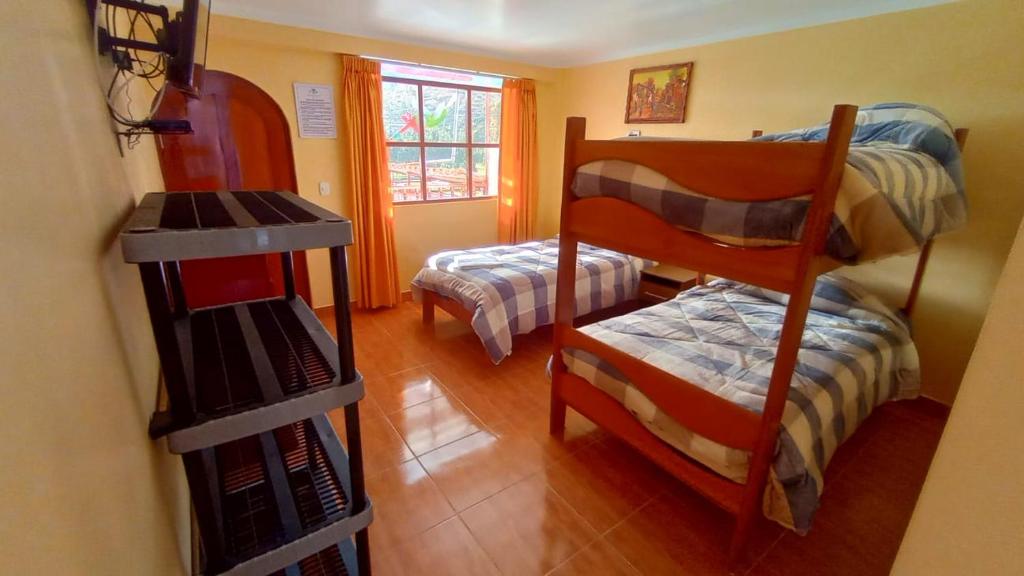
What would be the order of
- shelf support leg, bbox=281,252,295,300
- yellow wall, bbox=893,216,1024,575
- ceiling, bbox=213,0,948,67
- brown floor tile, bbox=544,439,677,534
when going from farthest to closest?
ceiling, bbox=213,0,948,67
brown floor tile, bbox=544,439,677,534
shelf support leg, bbox=281,252,295,300
yellow wall, bbox=893,216,1024,575

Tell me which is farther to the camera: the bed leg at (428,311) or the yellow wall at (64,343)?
the bed leg at (428,311)

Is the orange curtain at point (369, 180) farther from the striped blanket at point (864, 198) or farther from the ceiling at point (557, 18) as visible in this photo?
the striped blanket at point (864, 198)

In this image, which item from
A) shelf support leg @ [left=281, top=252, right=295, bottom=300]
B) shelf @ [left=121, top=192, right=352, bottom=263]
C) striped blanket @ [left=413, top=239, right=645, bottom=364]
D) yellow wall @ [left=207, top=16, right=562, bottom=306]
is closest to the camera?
shelf @ [left=121, top=192, right=352, bottom=263]

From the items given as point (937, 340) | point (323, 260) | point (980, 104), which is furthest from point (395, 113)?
point (937, 340)

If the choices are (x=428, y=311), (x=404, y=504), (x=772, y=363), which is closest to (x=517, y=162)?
(x=428, y=311)

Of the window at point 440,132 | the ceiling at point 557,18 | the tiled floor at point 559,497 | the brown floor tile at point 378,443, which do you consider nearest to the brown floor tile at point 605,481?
the tiled floor at point 559,497

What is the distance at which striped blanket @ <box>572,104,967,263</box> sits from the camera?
114 cm

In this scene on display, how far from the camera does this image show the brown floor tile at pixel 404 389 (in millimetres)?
2434

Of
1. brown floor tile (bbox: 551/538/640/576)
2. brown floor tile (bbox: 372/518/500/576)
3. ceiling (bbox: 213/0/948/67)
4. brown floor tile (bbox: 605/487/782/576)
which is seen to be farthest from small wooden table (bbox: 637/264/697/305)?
brown floor tile (bbox: 372/518/500/576)

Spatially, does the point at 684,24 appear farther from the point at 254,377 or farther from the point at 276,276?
the point at 276,276

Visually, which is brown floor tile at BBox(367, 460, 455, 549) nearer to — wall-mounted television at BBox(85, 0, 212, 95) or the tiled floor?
the tiled floor

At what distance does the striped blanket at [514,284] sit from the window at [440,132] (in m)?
0.98

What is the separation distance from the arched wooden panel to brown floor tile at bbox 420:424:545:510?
5.77 ft

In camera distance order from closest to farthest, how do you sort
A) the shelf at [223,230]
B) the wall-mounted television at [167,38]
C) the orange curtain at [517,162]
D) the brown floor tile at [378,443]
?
1. the shelf at [223,230]
2. the wall-mounted television at [167,38]
3. the brown floor tile at [378,443]
4. the orange curtain at [517,162]
